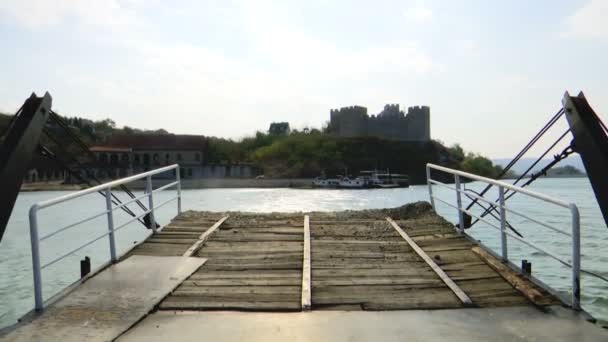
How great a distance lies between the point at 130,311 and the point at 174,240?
2.94 metres

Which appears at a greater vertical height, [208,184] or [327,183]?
[208,184]

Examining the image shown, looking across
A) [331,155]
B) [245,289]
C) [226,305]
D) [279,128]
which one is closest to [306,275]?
[245,289]

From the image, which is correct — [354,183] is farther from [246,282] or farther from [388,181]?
[246,282]

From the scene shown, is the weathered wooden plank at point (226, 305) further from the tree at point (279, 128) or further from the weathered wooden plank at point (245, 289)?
the tree at point (279, 128)

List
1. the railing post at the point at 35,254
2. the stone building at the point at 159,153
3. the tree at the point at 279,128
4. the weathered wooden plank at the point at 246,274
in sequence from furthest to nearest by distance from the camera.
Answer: the tree at the point at 279,128
the stone building at the point at 159,153
the weathered wooden plank at the point at 246,274
the railing post at the point at 35,254

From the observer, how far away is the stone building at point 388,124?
355 ft

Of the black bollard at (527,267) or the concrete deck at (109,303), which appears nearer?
the concrete deck at (109,303)

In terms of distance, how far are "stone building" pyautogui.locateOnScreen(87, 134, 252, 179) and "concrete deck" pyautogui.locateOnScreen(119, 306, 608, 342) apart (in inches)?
3067

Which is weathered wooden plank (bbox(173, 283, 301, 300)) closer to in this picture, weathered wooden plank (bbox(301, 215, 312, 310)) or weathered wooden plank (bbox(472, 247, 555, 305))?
weathered wooden plank (bbox(301, 215, 312, 310))

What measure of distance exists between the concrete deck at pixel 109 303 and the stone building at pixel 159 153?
7620cm

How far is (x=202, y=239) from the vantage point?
658cm

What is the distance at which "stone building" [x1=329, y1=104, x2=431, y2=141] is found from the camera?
108 meters

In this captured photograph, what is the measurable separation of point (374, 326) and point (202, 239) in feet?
12.2

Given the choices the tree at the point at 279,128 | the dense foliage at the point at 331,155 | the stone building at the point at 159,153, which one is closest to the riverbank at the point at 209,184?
the stone building at the point at 159,153
